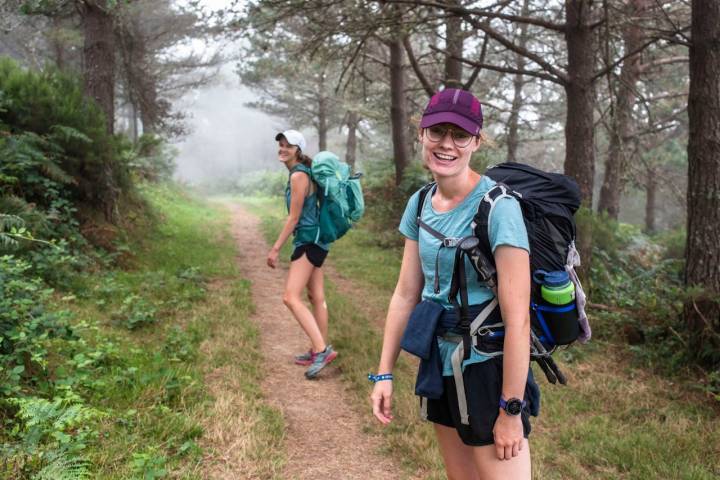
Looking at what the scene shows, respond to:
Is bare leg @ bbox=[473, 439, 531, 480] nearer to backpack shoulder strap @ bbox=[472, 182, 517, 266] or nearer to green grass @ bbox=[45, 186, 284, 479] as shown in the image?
backpack shoulder strap @ bbox=[472, 182, 517, 266]

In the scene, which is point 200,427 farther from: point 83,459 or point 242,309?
point 242,309

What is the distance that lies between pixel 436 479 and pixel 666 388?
257 cm

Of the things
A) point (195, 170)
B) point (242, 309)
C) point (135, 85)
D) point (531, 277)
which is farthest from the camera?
point (195, 170)

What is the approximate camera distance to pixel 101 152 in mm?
7719

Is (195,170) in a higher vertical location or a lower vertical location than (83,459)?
higher

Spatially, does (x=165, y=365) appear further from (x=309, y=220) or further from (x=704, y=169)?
(x=704, y=169)

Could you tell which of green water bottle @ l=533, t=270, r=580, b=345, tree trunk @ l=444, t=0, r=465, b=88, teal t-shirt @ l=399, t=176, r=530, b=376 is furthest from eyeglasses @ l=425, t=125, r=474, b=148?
tree trunk @ l=444, t=0, r=465, b=88

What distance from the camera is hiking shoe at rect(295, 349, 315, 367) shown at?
5.12m

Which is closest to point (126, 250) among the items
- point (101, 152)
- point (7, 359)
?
point (101, 152)

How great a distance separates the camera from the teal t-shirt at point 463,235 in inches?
67.6

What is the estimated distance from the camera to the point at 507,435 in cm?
177

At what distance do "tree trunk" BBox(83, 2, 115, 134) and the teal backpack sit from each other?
19.2 ft

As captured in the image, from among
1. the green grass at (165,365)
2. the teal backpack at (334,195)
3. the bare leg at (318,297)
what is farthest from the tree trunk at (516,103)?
the green grass at (165,365)

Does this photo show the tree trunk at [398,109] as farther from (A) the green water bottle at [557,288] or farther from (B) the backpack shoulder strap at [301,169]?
(A) the green water bottle at [557,288]
